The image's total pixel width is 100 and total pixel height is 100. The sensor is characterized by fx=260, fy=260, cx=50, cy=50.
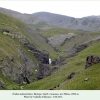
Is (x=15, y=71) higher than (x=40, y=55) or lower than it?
higher

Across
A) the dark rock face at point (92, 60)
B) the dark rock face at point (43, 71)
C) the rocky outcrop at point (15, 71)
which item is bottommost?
the dark rock face at point (43, 71)

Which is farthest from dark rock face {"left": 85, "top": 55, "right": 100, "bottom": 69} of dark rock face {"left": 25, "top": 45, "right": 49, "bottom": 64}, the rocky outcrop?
dark rock face {"left": 25, "top": 45, "right": 49, "bottom": 64}

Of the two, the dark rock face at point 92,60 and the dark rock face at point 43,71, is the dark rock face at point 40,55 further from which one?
the dark rock face at point 92,60

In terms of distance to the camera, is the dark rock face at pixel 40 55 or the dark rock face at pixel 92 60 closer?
the dark rock face at pixel 92 60

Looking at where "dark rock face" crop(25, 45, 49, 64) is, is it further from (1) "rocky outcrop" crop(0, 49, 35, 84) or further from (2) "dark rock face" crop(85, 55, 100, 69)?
(2) "dark rock face" crop(85, 55, 100, 69)

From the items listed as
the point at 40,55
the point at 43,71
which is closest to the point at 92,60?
the point at 43,71

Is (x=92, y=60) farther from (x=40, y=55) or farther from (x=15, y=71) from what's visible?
(x=40, y=55)

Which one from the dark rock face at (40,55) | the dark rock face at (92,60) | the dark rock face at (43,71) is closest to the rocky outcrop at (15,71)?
the dark rock face at (43,71)

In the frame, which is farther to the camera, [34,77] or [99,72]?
[34,77]
